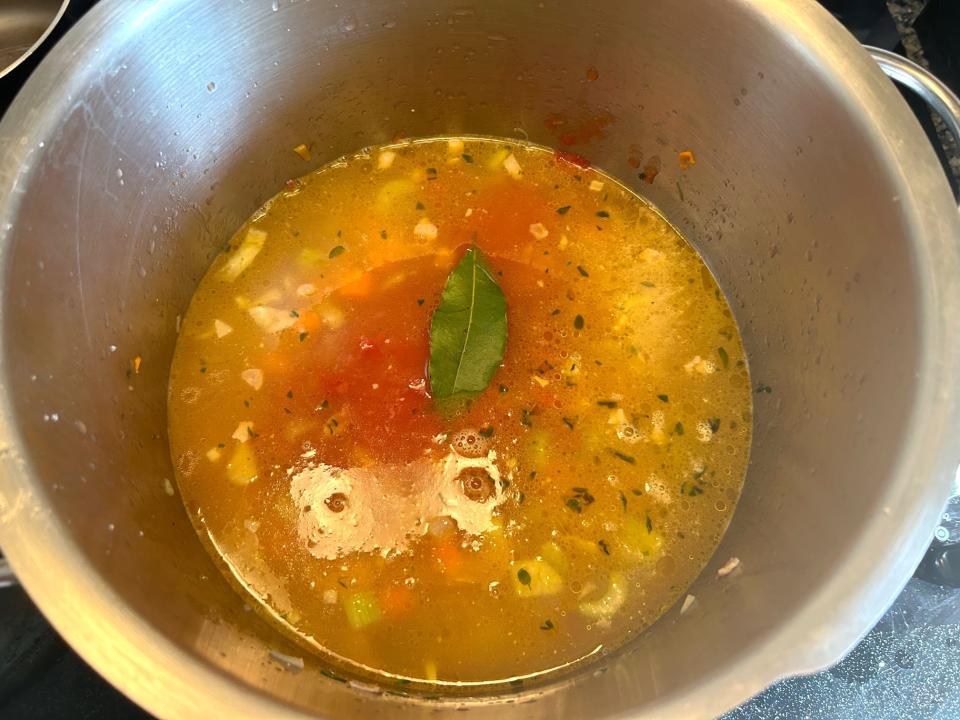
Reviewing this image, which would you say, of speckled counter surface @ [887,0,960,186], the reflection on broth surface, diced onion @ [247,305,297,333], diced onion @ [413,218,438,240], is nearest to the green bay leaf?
the reflection on broth surface

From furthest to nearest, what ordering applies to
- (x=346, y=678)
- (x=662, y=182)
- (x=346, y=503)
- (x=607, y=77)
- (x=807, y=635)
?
(x=662, y=182) < (x=607, y=77) < (x=346, y=503) < (x=346, y=678) < (x=807, y=635)

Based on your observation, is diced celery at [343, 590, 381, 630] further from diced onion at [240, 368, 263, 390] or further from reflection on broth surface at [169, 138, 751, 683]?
diced onion at [240, 368, 263, 390]

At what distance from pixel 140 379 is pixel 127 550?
0.37m

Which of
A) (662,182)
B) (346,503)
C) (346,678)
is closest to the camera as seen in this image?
(346,678)

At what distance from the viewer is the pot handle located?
1.07m

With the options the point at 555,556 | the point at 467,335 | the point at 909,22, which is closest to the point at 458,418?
the point at 467,335

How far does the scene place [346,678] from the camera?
113cm

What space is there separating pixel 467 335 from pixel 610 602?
0.53m

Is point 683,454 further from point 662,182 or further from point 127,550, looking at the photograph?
point 127,550

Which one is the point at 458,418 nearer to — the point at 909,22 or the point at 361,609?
the point at 361,609

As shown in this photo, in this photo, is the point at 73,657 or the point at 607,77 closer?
the point at 73,657

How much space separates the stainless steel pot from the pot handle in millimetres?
111

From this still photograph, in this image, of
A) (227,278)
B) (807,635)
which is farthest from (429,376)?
(807,635)

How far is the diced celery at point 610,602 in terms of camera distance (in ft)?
3.95
